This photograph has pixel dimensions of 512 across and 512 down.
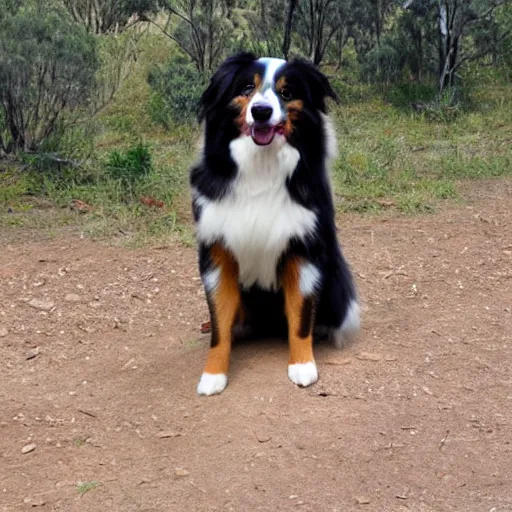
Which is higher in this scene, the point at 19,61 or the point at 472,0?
the point at 472,0

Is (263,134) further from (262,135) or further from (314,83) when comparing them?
(314,83)

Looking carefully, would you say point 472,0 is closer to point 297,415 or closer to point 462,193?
point 462,193

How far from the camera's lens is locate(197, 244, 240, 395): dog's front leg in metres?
3.62

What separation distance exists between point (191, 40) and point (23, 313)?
700 centimetres

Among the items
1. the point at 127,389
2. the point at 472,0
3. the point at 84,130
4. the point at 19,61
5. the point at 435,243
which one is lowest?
the point at 127,389

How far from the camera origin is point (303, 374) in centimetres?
368

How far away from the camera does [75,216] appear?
6094 mm

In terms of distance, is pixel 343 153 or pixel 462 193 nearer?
pixel 462 193

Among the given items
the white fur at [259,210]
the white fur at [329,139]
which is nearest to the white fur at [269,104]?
the white fur at [259,210]

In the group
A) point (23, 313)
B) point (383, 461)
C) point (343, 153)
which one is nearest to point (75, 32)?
point (343, 153)

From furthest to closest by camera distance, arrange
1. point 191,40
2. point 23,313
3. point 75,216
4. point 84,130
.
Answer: point 191,40
point 84,130
point 75,216
point 23,313

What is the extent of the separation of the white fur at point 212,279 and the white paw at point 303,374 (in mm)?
516

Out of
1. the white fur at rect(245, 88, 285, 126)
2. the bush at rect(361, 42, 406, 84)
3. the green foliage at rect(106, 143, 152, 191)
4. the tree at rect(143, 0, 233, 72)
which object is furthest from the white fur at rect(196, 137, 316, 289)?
the bush at rect(361, 42, 406, 84)

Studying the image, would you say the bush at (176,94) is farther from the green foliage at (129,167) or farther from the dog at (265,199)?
the dog at (265,199)
